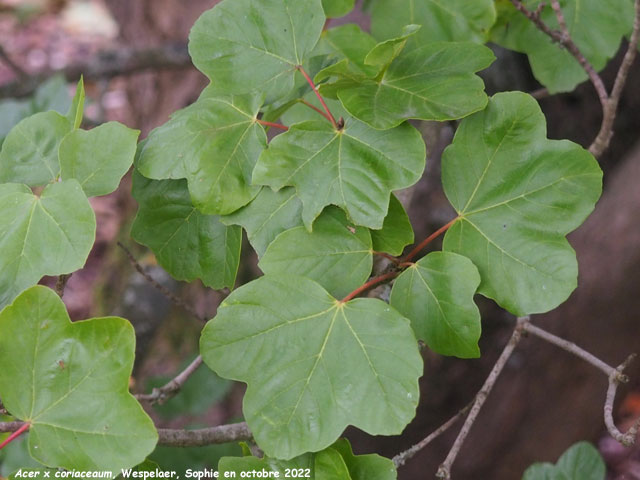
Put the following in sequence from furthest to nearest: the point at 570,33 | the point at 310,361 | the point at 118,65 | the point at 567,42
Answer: the point at 118,65, the point at 570,33, the point at 567,42, the point at 310,361

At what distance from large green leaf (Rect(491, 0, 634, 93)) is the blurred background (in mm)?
219

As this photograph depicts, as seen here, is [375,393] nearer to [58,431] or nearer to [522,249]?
[522,249]

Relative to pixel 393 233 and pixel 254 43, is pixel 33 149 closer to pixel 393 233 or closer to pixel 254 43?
pixel 254 43

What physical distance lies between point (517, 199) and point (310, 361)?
323 millimetres

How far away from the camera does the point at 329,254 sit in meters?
0.80

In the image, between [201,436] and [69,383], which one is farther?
[201,436]

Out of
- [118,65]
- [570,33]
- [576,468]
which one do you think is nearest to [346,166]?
[570,33]

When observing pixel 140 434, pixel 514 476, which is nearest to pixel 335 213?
pixel 140 434

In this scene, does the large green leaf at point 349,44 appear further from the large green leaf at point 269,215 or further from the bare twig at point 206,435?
the bare twig at point 206,435

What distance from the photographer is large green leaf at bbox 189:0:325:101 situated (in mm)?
854

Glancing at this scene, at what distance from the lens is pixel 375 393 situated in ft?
2.39

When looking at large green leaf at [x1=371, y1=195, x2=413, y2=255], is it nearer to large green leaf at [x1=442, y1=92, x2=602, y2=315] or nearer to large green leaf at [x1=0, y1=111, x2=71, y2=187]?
large green leaf at [x1=442, y1=92, x2=602, y2=315]

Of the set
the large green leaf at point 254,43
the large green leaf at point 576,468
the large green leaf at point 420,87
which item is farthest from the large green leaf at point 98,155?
the large green leaf at point 576,468

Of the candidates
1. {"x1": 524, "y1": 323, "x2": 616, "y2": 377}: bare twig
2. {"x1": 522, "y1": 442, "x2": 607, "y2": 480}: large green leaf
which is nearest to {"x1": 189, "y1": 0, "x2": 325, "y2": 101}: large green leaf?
{"x1": 524, "y1": 323, "x2": 616, "y2": 377}: bare twig
